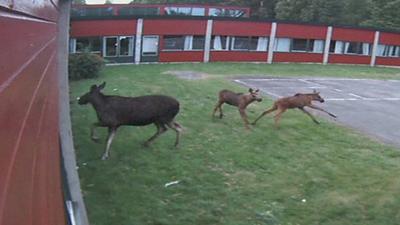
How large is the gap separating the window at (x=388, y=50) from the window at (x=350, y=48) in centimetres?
131

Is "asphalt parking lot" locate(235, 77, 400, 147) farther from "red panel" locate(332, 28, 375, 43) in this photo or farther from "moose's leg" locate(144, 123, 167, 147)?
"red panel" locate(332, 28, 375, 43)

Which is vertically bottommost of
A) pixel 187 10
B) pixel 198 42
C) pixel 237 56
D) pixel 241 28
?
pixel 237 56

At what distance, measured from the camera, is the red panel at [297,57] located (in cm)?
4884

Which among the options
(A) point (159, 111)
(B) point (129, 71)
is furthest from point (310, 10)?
(A) point (159, 111)

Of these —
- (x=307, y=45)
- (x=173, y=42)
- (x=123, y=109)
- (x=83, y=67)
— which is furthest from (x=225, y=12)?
(x=123, y=109)

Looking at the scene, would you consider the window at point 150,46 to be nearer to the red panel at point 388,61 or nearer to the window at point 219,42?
the window at point 219,42

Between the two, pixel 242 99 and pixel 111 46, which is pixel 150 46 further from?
pixel 242 99

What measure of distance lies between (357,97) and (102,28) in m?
20.6

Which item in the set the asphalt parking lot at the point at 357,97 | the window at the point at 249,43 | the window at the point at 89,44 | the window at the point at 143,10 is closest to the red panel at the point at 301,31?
the window at the point at 249,43

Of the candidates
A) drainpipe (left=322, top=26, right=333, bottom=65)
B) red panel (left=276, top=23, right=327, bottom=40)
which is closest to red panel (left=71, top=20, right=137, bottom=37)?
red panel (left=276, top=23, right=327, bottom=40)

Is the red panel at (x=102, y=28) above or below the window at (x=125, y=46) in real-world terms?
above

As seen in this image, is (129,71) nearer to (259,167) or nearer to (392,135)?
(392,135)

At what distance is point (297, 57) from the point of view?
49.5 metres

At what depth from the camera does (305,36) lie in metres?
49.4
